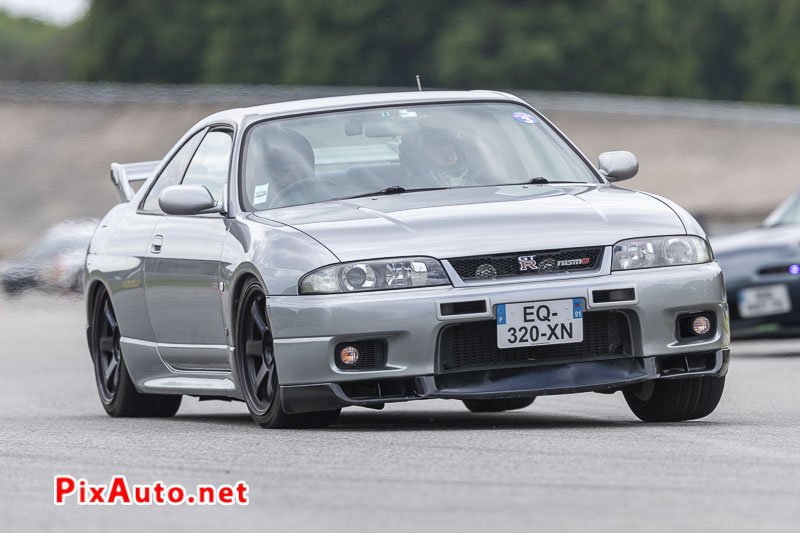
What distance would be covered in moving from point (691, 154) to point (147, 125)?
20.9 m

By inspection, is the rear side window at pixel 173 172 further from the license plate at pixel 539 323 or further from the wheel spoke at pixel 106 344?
the license plate at pixel 539 323

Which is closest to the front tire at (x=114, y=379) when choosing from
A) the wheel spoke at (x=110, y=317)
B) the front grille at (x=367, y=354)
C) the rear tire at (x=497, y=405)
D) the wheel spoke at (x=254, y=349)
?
the wheel spoke at (x=110, y=317)

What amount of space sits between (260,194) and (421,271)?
1.36m

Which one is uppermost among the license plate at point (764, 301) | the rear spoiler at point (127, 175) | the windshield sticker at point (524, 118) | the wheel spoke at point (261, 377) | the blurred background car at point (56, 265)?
the windshield sticker at point (524, 118)

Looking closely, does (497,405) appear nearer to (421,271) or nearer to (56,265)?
(421,271)

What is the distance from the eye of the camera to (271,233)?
25.7ft

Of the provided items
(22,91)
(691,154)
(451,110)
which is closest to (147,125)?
(22,91)

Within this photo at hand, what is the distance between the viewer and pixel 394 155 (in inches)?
340

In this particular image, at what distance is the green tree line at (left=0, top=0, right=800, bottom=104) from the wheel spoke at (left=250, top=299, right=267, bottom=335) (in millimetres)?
60717

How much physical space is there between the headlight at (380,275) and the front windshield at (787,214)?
802 centimetres

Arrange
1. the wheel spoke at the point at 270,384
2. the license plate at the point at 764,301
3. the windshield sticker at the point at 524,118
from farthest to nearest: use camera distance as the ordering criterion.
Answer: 1. the license plate at the point at 764,301
2. the windshield sticker at the point at 524,118
3. the wheel spoke at the point at 270,384

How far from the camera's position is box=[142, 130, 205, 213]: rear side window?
31.9 feet

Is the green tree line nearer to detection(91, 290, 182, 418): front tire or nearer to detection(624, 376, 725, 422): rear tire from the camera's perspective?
detection(91, 290, 182, 418): front tire

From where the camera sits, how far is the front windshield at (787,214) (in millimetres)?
14961
